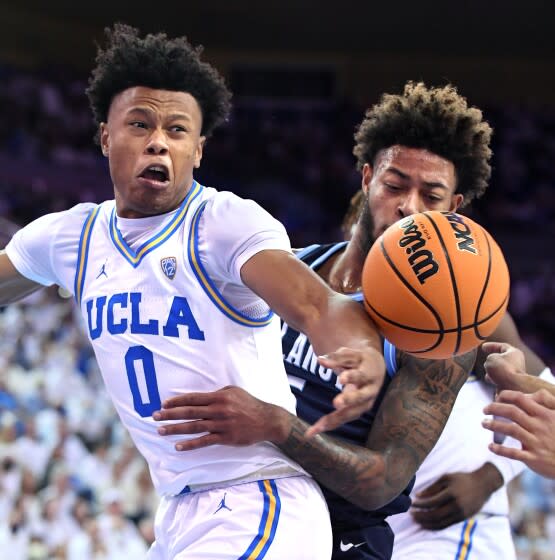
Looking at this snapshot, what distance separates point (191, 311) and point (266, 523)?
0.62m

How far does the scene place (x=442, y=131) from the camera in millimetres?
3449

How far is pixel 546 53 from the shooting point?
1583 cm

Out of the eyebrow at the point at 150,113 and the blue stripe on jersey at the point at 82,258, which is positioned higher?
the eyebrow at the point at 150,113

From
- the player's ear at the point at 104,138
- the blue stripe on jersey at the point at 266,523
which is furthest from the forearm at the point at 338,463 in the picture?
the player's ear at the point at 104,138

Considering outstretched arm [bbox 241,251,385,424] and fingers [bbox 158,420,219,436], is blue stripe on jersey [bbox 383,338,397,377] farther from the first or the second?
fingers [bbox 158,420,219,436]

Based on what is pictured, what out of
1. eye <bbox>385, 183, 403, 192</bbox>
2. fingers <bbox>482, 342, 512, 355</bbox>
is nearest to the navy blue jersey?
fingers <bbox>482, 342, 512, 355</bbox>

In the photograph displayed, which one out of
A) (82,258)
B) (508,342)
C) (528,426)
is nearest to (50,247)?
(82,258)

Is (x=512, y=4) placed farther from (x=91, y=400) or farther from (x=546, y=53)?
(x=91, y=400)

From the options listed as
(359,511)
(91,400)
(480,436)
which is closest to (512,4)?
(91,400)

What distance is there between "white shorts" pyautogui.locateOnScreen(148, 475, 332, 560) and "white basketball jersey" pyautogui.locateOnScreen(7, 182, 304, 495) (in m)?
0.04

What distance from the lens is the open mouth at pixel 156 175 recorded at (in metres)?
2.81

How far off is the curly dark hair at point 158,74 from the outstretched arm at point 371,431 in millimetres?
1040

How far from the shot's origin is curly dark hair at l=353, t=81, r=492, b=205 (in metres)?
3.45

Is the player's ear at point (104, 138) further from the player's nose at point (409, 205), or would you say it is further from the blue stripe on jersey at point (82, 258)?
the player's nose at point (409, 205)
